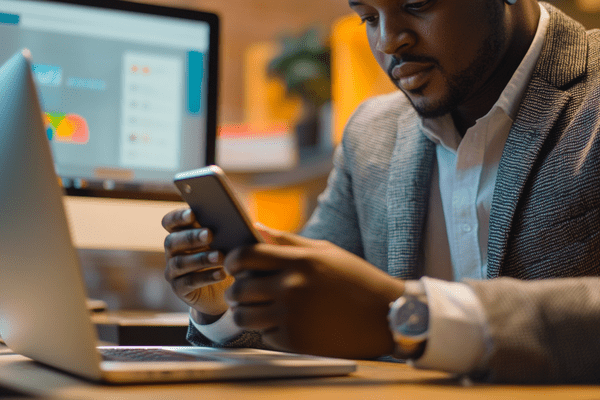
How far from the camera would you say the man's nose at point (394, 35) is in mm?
860

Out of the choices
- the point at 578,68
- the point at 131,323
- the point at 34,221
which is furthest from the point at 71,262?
the point at 578,68

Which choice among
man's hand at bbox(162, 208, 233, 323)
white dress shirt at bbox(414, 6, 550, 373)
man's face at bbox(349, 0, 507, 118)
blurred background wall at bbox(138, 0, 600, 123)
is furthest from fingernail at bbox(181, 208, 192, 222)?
blurred background wall at bbox(138, 0, 600, 123)

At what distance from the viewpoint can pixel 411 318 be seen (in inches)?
19.1

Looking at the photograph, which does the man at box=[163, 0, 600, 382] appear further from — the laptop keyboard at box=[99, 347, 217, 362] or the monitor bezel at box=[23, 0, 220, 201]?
the monitor bezel at box=[23, 0, 220, 201]

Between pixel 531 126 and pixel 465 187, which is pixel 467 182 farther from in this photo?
pixel 531 126

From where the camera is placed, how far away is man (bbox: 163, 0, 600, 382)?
47 centimetres

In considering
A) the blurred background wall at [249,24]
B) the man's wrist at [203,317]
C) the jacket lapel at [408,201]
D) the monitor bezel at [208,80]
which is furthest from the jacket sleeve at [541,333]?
the blurred background wall at [249,24]

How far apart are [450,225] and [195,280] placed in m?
0.50

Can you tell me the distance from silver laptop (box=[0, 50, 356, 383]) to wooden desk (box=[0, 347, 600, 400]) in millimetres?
12

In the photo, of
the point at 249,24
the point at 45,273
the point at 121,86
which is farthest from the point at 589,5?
the point at 249,24

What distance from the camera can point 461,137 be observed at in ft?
3.46

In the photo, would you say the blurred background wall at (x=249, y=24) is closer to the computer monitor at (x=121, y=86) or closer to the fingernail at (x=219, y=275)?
the computer monitor at (x=121, y=86)

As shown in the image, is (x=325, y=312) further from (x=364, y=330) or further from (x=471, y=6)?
(x=471, y=6)

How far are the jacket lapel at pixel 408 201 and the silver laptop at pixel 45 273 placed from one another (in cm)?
51
